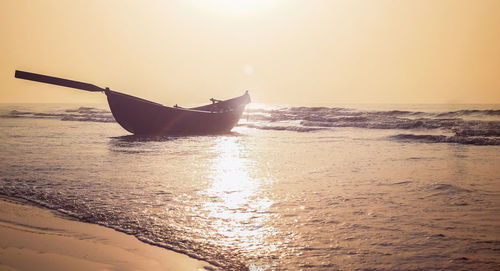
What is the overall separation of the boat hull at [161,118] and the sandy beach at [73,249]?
1443 cm

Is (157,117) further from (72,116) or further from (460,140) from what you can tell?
(72,116)

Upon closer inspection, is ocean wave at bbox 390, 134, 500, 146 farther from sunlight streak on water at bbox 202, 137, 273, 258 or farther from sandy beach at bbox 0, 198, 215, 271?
sandy beach at bbox 0, 198, 215, 271

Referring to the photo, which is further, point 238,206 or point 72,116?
point 72,116

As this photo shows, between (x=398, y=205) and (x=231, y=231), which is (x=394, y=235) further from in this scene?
(x=231, y=231)

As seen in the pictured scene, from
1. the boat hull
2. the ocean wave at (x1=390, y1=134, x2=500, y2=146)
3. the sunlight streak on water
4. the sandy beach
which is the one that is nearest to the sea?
the sunlight streak on water

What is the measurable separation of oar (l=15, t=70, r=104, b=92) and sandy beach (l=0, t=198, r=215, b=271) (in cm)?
1160

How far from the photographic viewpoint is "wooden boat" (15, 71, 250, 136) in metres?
18.7

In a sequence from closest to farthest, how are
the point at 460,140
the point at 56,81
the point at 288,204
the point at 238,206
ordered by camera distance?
1. the point at 238,206
2. the point at 288,204
3. the point at 56,81
4. the point at 460,140

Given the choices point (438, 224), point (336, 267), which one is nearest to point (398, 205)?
point (438, 224)

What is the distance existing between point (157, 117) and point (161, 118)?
234 mm

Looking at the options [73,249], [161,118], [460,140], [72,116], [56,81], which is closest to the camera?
[73,249]

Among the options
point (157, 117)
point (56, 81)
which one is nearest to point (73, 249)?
point (56, 81)

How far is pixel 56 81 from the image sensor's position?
15.6 metres

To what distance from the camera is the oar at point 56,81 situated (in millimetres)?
14595
